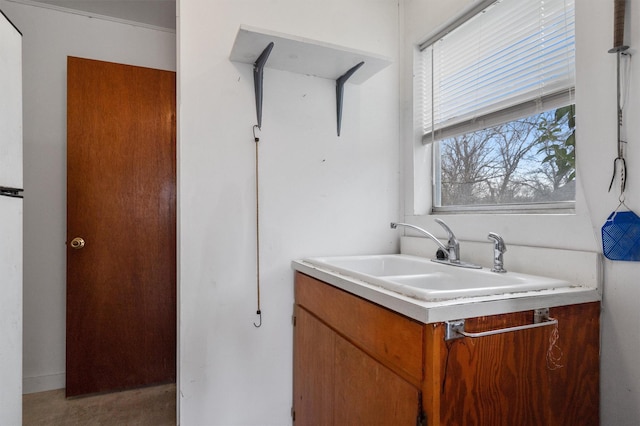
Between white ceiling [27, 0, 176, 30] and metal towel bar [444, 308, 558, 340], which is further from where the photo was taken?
white ceiling [27, 0, 176, 30]

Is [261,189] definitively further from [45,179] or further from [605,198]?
[45,179]

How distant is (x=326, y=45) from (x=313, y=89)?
32cm

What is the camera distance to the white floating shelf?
139cm

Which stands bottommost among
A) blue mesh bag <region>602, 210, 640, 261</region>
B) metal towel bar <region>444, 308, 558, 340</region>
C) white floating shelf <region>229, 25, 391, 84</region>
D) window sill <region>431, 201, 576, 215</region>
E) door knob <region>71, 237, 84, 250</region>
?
metal towel bar <region>444, 308, 558, 340</region>

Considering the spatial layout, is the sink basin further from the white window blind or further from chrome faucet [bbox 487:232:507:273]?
the white window blind

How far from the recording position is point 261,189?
5.41 ft

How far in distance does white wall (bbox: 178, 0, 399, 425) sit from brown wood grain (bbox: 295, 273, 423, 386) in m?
0.34

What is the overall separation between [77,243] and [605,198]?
104 inches

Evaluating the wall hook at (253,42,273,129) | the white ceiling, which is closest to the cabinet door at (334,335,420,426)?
the wall hook at (253,42,273,129)

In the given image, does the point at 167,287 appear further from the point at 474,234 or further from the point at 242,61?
the point at 474,234

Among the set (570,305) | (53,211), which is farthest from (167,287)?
(570,305)

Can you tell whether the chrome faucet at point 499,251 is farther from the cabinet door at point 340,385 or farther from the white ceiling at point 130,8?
the white ceiling at point 130,8

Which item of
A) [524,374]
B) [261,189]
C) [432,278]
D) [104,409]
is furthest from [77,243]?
[524,374]

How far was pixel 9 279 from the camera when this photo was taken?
4.42 feet
